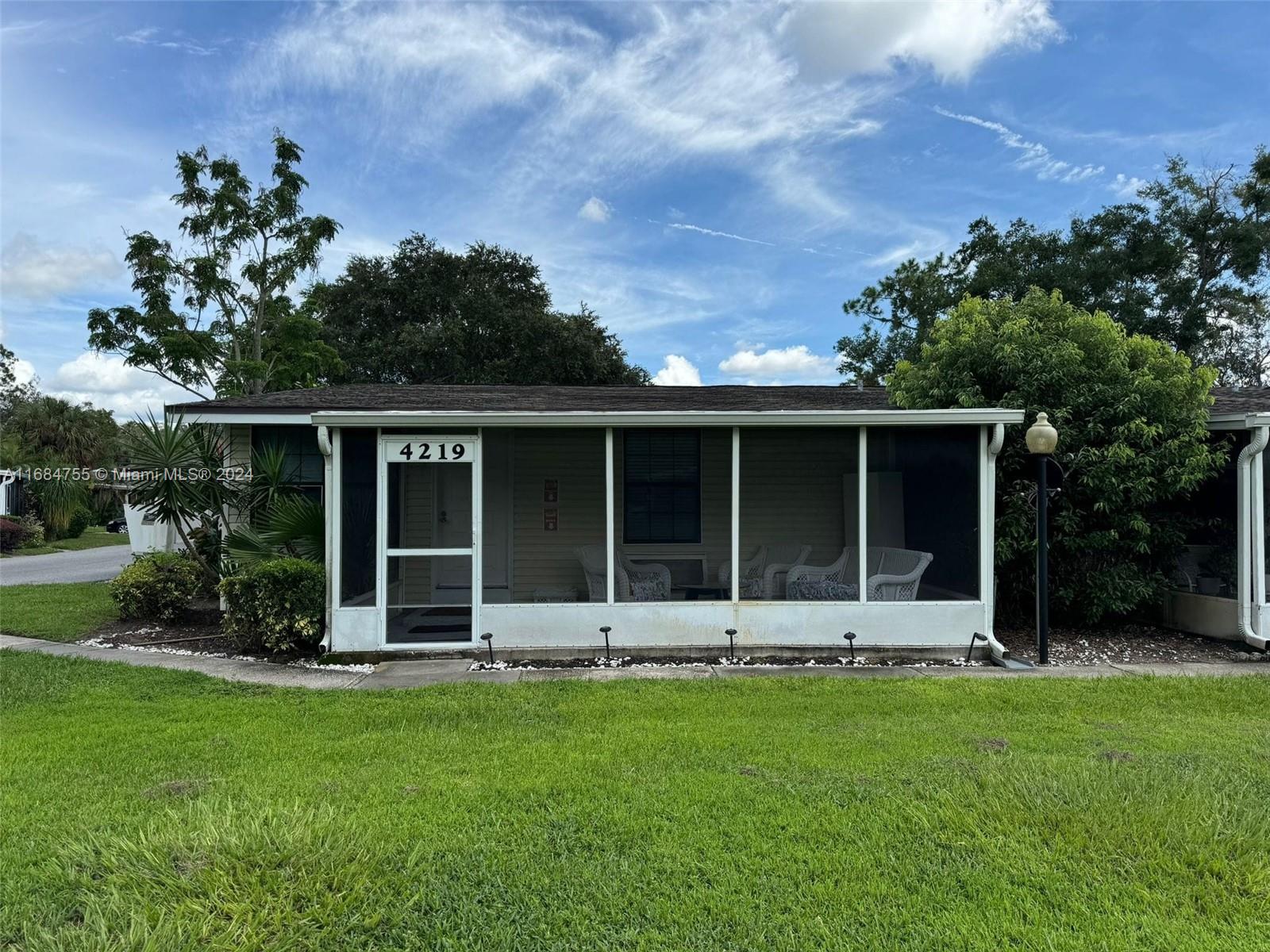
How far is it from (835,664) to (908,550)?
1.61 m

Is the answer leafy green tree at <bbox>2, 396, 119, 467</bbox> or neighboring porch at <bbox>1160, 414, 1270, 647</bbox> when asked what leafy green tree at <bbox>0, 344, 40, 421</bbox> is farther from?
neighboring porch at <bbox>1160, 414, 1270, 647</bbox>

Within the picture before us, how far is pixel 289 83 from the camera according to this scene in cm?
1137

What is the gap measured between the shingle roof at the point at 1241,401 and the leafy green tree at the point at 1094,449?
65 cm

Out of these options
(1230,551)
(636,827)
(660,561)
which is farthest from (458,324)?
(636,827)

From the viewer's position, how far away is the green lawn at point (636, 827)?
263 cm

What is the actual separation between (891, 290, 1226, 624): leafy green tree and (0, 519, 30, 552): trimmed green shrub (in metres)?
26.6

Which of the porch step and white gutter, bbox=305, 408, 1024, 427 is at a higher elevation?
white gutter, bbox=305, 408, 1024, 427

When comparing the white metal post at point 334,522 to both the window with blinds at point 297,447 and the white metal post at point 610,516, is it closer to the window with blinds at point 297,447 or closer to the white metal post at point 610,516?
the window with blinds at point 297,447

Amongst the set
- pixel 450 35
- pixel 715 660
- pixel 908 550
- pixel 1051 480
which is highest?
pixel 450 35

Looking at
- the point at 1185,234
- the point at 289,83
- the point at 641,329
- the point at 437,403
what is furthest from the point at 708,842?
the point at 641,329

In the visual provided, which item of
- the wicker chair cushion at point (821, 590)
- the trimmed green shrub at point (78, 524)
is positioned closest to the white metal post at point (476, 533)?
the wicker chair cushion at point (821, 590)

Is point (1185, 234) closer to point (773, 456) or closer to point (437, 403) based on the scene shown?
point (773, 456)

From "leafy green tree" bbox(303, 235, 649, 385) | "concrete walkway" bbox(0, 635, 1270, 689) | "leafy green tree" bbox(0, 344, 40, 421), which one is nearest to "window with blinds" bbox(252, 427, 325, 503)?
"concrete walkway" bbox(0, 635, 1270, 689)

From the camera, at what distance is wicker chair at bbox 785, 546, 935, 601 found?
25.2 feet
